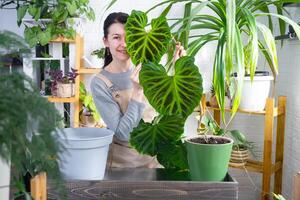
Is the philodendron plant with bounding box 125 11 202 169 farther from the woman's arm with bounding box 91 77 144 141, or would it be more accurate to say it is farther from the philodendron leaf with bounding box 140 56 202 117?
the woman's arm with bounding box 91 77 144 141

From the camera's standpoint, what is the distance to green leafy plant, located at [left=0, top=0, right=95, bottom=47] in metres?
2.10

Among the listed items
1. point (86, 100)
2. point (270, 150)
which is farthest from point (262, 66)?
point (86, 100)

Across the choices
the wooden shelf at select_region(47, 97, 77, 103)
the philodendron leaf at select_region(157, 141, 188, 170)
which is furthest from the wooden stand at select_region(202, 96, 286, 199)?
the philodendron leaf at select_region(157, 141, 188, 170)

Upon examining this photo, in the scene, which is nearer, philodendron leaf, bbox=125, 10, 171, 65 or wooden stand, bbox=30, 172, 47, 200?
wooden stand, bbox=30, 172, 47, 200

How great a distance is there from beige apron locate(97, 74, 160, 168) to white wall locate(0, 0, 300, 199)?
948mm

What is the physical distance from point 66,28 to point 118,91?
108cm

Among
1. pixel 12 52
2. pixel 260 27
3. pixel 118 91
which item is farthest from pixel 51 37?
pixel 12 52

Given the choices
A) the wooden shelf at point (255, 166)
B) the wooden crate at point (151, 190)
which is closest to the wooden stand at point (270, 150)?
the wooden shelf at point (255, 166)

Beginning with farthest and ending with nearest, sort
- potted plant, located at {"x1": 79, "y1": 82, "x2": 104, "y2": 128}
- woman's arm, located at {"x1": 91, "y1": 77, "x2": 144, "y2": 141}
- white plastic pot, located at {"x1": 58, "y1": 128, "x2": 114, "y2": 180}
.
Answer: potted plant, located at {"x1": 79, "y1": 82, "x2": 104, "y2": 128} → woman's arm, located at {"x1": 91, "y1": 77, "x2": 144, "y2": 141} → white plastic pot, located at {"x1": 58, "y1": 128, "x2": 114, "y2": 180}

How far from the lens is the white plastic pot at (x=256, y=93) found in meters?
2.06

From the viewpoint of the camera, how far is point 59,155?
0.53 metres

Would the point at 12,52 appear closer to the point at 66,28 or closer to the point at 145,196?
the point at 145,196

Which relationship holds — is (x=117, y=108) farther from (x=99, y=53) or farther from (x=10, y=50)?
(x=99, y=53)

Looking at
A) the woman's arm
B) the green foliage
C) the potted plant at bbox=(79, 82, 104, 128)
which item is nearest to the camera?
the green foliage
